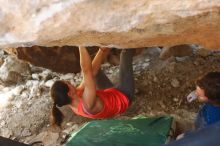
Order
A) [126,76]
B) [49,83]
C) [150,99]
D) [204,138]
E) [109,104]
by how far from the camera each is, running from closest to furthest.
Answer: [204,138]
[109,104]
[126,76]
[150,99]
[49,83]

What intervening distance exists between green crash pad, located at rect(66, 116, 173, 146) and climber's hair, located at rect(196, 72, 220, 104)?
51 cm

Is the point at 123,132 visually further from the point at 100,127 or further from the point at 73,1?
the point at 73,1

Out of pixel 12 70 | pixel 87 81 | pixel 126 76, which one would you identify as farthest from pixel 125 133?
pixel 12 70

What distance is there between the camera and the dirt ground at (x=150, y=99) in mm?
2869

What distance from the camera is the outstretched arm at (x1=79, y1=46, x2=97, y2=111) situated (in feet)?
7.35

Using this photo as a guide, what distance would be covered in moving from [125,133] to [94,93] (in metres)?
0.36

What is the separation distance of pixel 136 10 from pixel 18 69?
2.46 meters

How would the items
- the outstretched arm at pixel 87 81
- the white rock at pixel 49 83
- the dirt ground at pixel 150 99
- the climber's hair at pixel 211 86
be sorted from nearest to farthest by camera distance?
the climber's hair at pixel 211 86, the outstretched arm at pixel 87 81, the dirt ground at pixel 150 99, the white rock at pixel 49 83

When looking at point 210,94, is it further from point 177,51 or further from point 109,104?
point 177,51

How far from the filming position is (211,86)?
6.52ft

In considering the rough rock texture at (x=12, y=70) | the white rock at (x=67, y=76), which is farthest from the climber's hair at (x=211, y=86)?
the rough rock texture at (x=12, y=70)

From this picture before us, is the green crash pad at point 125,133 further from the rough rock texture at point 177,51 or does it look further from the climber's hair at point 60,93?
the rough rock texture at point 177,51

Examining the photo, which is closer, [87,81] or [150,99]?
[87,81]

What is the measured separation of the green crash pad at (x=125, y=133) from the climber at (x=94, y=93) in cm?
10
